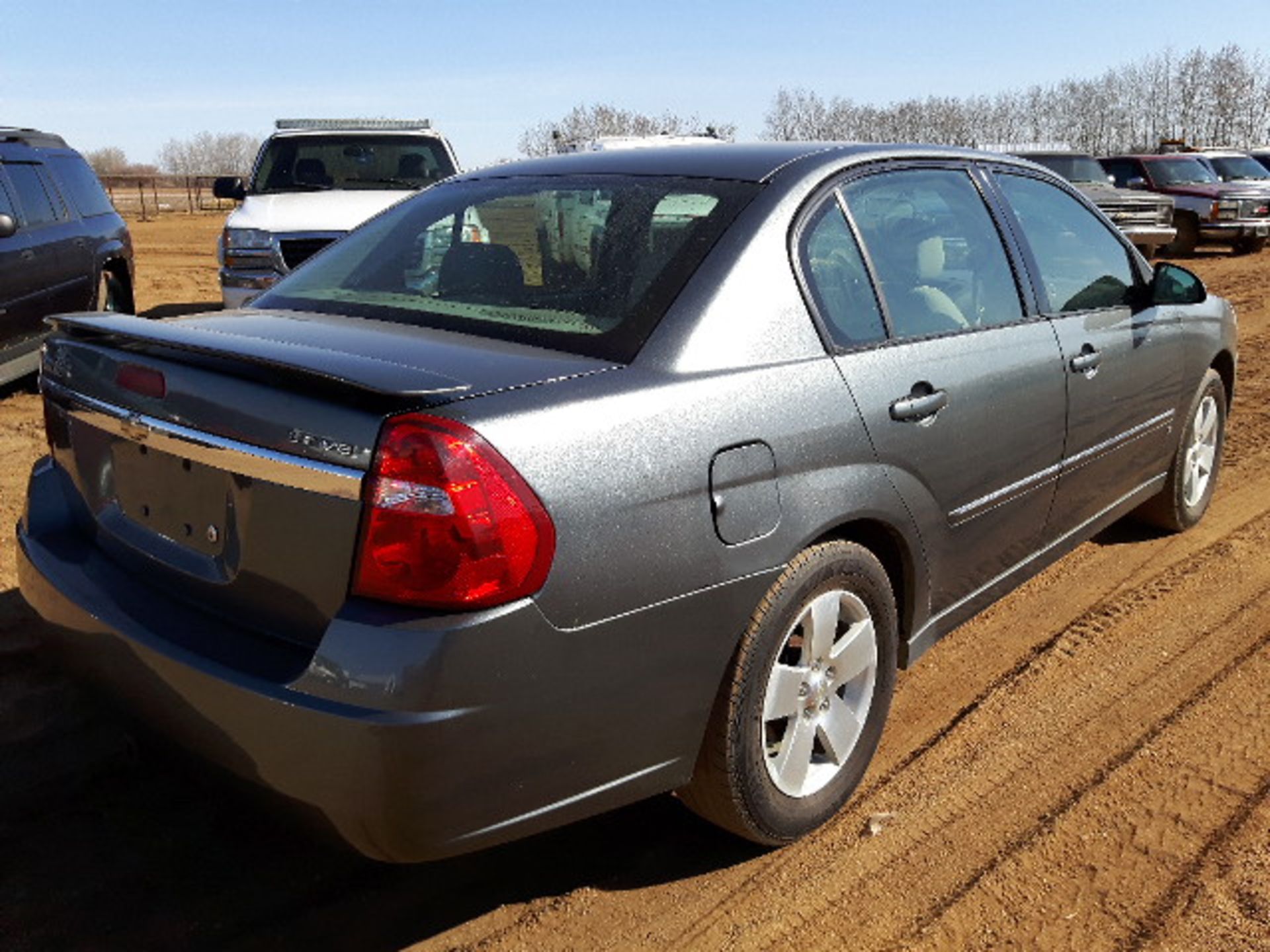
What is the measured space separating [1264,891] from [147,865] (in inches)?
103

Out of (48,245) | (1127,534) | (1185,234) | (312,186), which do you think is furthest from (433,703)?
(1185,234)

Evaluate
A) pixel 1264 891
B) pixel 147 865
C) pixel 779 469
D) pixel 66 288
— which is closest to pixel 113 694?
pixel 147 865

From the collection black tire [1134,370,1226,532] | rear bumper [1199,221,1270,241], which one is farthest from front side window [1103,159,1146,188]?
black tire [1134,370,1226,532]

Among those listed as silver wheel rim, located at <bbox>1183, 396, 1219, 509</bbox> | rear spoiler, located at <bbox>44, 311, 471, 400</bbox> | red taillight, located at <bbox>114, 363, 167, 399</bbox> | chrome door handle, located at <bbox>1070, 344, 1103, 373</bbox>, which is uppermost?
rear spoiler, located at <bbox>44, 311, 471, 400</bbox>

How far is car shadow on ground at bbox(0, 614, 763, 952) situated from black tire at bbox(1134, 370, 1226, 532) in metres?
3.04

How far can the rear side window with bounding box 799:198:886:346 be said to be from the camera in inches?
117

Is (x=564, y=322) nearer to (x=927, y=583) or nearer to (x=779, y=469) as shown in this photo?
(x=779, y=469)

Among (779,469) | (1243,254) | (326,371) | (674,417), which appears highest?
(326,371)

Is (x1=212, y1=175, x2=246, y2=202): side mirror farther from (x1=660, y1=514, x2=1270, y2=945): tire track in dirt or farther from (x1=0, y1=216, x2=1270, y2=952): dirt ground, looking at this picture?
→ (x1=660, y1=514, x2=1270, y2=945): tire track in dirt

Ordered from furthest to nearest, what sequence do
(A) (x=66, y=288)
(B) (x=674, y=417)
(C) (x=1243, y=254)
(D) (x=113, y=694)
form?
(C) (x=1243, y=254) < (A) (x=66, y=288) < (D) (x=113, y=694) < (B) (x=674, y=417)

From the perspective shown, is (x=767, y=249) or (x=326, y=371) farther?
(x=767, y=249)

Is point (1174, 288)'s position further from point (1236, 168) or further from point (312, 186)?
point (1236, 168)

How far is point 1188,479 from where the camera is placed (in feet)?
17.0

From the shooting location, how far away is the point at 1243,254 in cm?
2105
